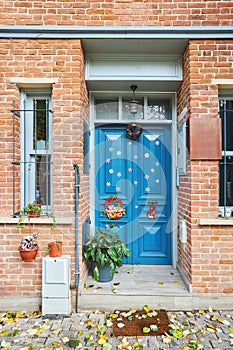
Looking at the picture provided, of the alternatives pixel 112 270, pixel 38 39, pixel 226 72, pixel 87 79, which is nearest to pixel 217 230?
pixel 112 270

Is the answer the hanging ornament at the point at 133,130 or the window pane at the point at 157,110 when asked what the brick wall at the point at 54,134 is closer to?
the hanging ornament at the point at 133,130

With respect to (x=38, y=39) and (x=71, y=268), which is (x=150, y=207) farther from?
(x=38, y=39)

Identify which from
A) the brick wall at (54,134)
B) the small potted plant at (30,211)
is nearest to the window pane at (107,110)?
the brick wall at (54,134)

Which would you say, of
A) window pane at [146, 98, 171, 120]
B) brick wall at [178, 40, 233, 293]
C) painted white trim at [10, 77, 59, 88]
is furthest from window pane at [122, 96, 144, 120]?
painted white trim at [10, 77, 59, 88]

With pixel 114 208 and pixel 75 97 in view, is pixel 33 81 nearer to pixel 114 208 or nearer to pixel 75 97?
pixel 75 97

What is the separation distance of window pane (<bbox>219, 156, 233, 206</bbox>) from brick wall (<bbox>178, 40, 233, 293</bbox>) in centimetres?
28

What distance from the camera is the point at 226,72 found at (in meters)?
3.27

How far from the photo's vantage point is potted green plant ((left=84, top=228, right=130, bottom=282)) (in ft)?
11.2

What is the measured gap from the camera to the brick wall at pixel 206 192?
3.22 m

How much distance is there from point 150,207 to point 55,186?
63.1 inches

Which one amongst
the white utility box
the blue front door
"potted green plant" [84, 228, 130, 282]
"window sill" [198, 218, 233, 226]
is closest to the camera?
the white utility box

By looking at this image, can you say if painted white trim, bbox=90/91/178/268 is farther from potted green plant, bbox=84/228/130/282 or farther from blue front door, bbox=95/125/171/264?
potted green plant, bbox=84/228/130/282

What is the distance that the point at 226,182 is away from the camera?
3.50 metres

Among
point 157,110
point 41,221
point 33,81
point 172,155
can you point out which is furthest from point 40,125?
point 172,155
